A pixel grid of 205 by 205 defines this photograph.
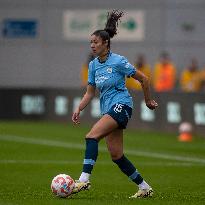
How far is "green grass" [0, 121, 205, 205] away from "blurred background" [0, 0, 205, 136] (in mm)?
5721

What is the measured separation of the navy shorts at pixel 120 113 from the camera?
540 inches

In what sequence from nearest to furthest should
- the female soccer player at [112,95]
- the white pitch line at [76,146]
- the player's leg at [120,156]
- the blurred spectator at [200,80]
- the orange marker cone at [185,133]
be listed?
1. the female soccer player at [112,95]
2. the player's leg at [120,156]
3. the white pitch line at [76,146]
4. the orange marker cone at [185,133]
5. the blurred spectator at [200,80]

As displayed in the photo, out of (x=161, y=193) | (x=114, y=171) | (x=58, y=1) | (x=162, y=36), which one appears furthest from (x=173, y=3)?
(x=161, y=193)

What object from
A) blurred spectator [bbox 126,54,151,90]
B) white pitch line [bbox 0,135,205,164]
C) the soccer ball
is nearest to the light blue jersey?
the soccer ball

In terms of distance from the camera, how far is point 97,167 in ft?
63.6

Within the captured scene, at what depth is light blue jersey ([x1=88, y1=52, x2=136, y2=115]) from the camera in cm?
1383

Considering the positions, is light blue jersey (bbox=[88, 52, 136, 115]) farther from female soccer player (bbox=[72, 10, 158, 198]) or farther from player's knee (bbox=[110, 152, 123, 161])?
player's knee (bbox=[110, 152, 123, 161])

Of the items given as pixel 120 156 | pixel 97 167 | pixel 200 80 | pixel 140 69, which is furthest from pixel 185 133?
pixel 120 156

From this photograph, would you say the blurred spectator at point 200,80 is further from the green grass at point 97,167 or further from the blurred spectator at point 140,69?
the green grass at point 97,167

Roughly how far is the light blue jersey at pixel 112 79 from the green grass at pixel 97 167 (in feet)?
4.07

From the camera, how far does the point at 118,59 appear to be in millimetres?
13898

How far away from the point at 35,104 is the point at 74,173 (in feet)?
55.9

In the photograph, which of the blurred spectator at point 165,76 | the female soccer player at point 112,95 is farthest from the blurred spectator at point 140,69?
the female soccer player at point 112,95

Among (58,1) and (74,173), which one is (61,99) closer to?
(58,1)
